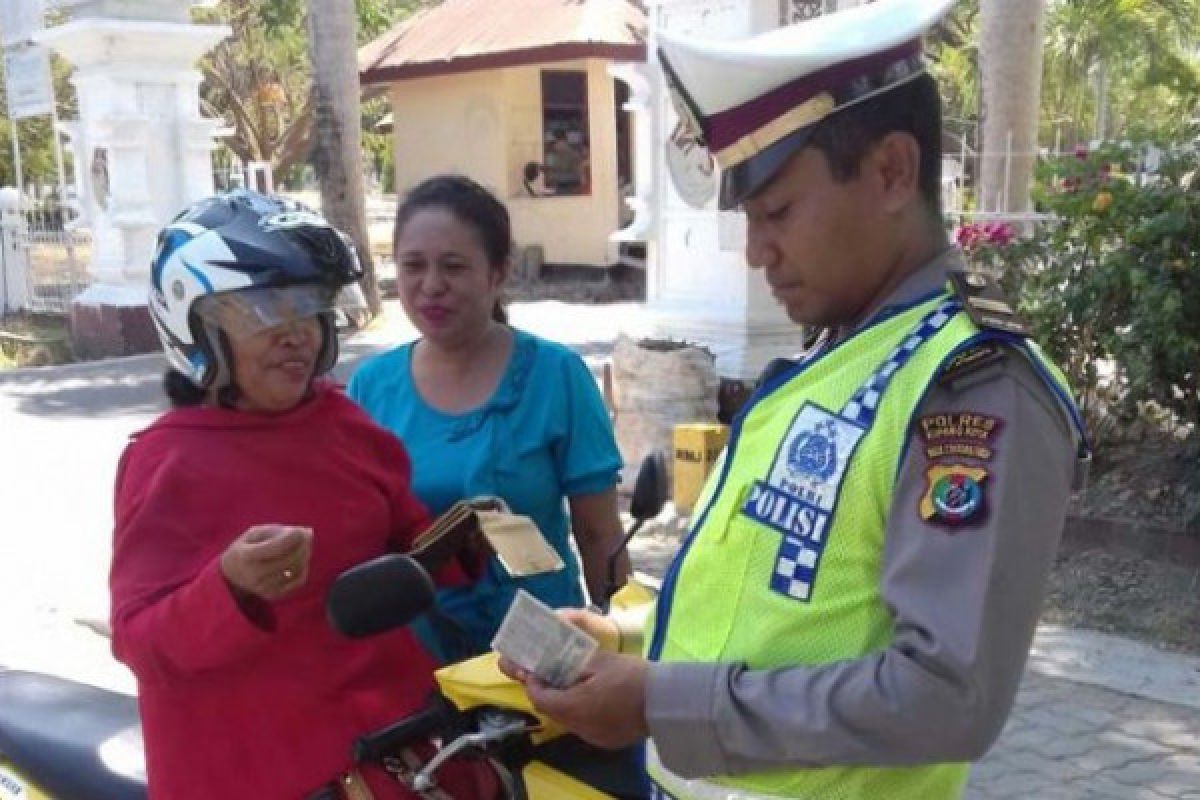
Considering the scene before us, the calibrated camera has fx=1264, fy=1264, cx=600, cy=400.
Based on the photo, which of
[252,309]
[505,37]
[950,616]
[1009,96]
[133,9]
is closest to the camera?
[950,616]

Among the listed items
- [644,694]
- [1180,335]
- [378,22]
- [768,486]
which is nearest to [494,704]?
[644,694]

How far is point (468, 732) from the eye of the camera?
174 cm

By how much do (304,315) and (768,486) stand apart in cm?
82

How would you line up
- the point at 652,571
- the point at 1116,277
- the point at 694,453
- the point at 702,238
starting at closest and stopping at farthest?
the point at 1116,277 < the point at 652,571 < the point at 694,453 < the point at 702,238

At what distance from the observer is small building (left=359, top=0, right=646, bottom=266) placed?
1788 cm

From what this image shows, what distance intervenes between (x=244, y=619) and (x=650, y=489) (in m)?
0.74

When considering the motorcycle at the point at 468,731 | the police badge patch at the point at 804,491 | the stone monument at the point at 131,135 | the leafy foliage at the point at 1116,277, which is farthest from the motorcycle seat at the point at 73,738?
the stone monument at the point at 131,135

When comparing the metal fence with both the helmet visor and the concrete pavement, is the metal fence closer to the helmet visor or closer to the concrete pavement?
the concrete pavement

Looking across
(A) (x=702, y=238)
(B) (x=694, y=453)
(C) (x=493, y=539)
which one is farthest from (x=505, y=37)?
(C) (x=493, y=539)

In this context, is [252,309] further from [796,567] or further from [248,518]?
[796,567]

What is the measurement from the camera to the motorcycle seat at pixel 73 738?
7.07ft

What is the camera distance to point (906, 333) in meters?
1.30

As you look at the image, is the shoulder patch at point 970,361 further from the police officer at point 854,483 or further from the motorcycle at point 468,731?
the motorcycle at point 468,731

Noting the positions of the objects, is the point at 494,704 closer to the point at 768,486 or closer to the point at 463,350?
the point at 768,486
